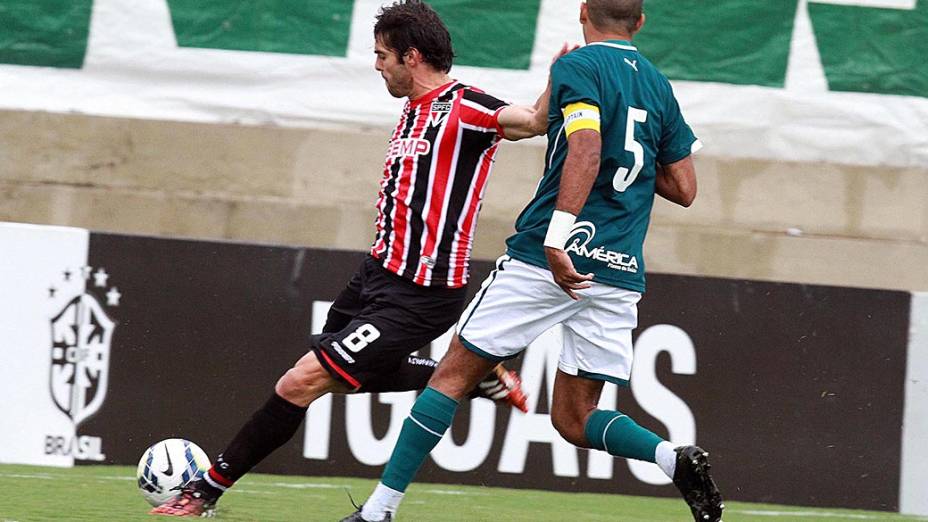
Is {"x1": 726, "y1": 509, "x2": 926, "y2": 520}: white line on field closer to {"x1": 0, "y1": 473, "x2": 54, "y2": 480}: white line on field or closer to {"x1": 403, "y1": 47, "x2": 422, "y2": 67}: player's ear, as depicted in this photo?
{"x1": 403, "y1": 47, "x2": 422, "y2": 67}: player's ear

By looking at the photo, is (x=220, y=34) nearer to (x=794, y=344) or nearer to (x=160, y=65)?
(x=160, y=65)

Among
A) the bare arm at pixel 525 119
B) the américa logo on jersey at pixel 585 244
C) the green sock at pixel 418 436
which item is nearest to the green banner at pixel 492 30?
the bare arm at pixel 525 119

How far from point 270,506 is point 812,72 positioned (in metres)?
5.26

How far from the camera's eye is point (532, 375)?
7066 mm

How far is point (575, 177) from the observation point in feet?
14.6

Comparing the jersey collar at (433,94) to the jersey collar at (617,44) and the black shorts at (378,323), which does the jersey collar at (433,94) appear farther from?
the jersey collar at (617,44)

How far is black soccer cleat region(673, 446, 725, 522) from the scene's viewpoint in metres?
4.57

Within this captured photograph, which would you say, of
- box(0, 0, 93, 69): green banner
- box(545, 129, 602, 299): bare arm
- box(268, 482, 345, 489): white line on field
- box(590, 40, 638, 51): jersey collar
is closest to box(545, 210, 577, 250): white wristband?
box(545, 129, 602, 299): bare arm

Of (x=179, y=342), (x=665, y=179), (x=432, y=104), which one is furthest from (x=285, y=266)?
(x=665, y=179)

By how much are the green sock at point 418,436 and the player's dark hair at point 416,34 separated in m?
1.26

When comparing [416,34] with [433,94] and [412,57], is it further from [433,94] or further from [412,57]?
[433,94]

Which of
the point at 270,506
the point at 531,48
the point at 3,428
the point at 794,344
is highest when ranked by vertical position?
the point at 531,48

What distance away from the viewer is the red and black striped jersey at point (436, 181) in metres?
5.12

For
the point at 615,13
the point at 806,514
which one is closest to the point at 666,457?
the point at 615,13
